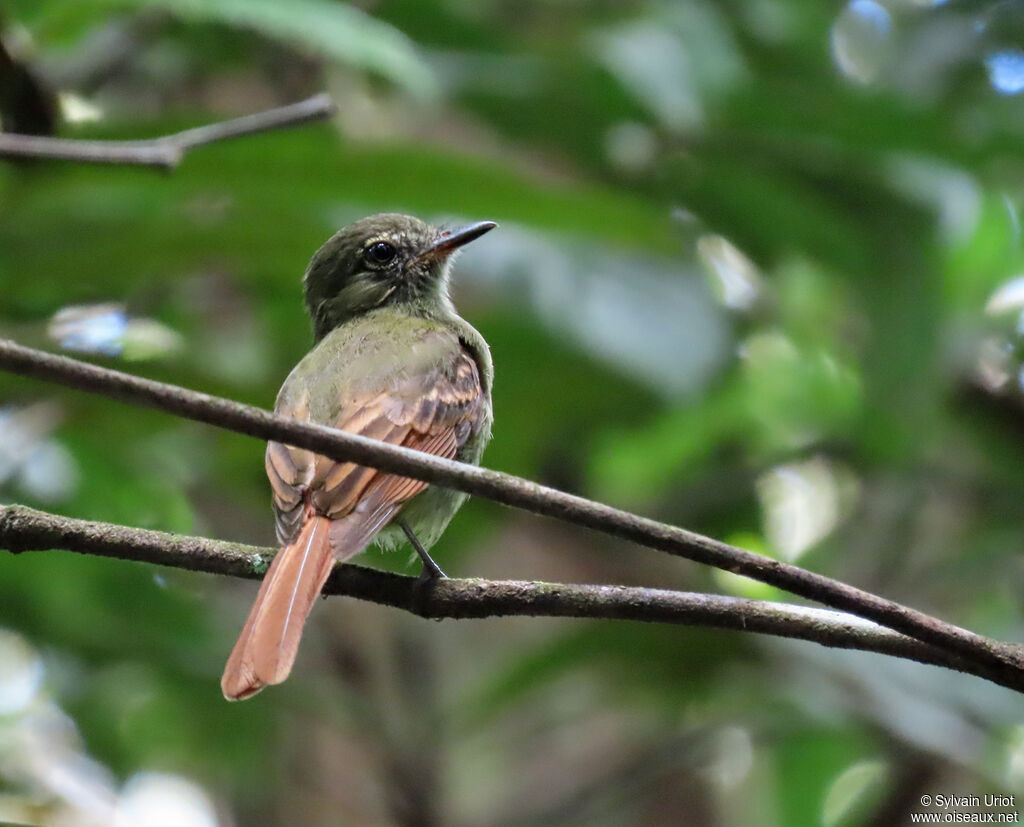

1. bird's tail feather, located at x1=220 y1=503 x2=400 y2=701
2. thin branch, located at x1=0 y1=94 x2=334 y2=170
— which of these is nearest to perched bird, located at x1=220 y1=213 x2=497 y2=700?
bird's tail feather, located at x1=220 y1=503 x2=400 y2=701

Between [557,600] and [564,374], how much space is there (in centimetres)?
→ 221

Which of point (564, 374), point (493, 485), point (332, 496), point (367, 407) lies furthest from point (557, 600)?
point (564, 374)

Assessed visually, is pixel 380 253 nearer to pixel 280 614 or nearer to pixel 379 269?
pixel 379 269

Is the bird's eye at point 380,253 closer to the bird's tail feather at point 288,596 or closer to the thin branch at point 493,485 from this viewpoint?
the bird's tail feather at point 288,596

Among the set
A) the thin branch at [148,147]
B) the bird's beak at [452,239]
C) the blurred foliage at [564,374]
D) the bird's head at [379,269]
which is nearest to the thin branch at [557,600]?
the thin branch at [148,147]

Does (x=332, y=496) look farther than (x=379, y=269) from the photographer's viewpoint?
No

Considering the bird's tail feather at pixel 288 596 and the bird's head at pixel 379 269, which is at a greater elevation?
the bird's head at pixel 379 269

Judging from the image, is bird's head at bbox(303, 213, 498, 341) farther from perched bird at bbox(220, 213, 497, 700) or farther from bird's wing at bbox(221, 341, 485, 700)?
bird's wing at bbox(221, 341, 485, 700)

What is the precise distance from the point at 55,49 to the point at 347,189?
81cm

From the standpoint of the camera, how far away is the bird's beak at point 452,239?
3646mm

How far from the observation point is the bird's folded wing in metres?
2.82

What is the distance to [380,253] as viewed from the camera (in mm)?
4297

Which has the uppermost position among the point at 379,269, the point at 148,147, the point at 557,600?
the point at 379,269

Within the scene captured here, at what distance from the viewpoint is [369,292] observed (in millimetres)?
4262
